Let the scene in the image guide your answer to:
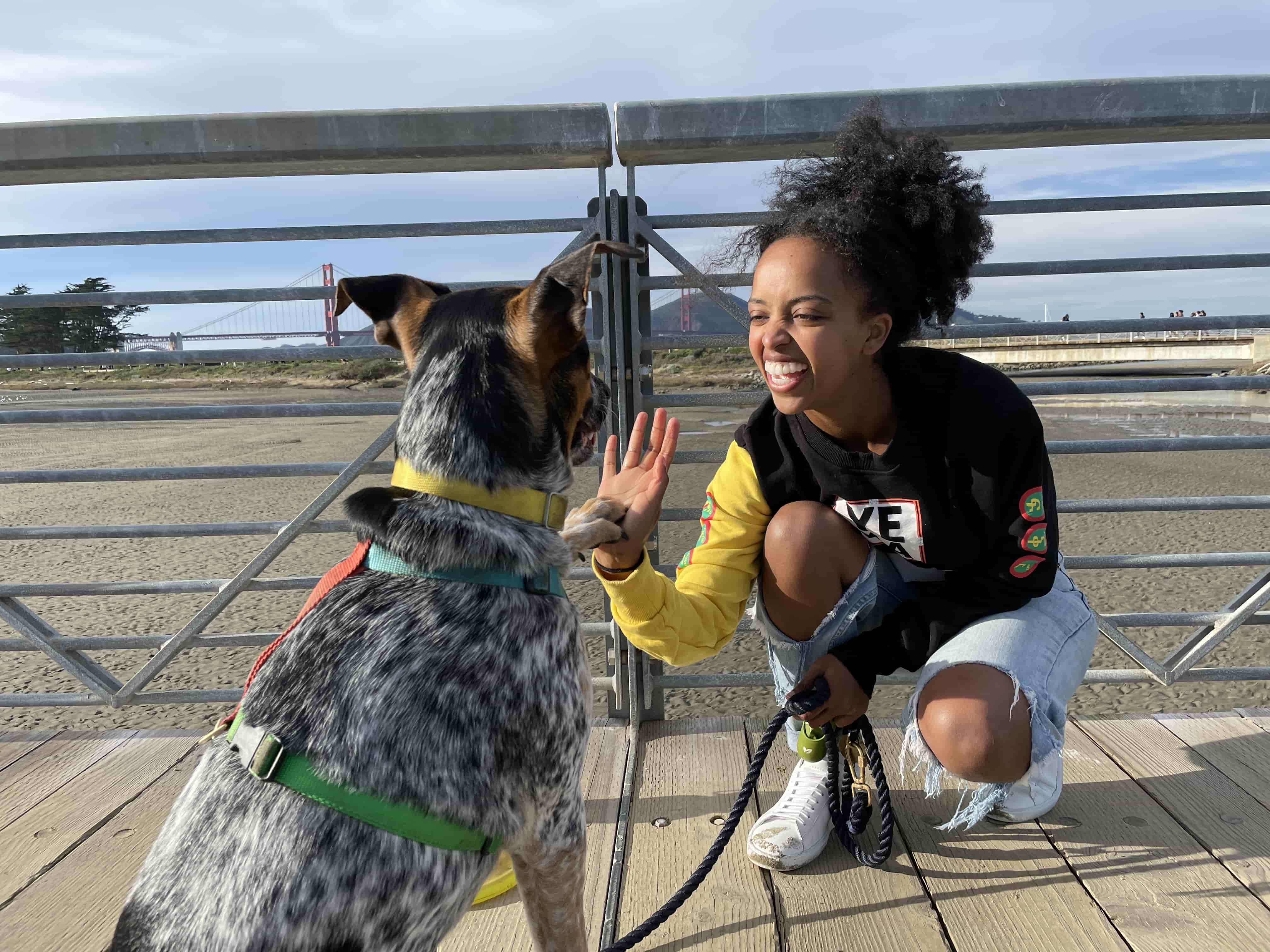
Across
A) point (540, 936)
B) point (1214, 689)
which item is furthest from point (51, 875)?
point (1214, 689)

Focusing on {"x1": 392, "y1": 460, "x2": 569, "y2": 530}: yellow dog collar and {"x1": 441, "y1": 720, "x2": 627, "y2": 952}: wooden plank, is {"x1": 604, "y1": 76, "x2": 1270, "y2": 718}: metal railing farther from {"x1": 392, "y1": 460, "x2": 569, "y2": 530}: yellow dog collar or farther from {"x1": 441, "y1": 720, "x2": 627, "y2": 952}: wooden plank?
{"x1": 392, "y1": 460, "x2": 569, "y2": 530}: yellow dog collar

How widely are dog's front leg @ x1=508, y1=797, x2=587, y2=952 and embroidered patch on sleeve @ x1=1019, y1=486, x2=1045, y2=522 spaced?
1.16m

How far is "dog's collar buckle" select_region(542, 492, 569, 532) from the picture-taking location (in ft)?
5.52

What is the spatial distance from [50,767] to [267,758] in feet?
6.31

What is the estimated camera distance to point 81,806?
7.89ft

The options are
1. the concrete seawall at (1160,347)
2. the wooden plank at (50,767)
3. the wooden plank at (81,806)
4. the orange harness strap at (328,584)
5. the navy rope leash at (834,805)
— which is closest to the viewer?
the orange harness strap at (328,584)

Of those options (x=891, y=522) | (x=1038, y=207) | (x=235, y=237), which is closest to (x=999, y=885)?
(x=891, y=522)

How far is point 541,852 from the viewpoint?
1.57 m

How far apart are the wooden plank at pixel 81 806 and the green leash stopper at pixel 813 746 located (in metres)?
1.91

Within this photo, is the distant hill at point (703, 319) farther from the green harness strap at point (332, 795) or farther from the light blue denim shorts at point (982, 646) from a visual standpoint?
the green harness strap at point (332, 795)

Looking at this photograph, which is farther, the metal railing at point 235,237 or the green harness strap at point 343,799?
the metal railing at point 235,237

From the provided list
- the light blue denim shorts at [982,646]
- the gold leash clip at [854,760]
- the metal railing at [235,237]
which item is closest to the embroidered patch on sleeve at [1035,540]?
the light blue denim shorts at [982,646]

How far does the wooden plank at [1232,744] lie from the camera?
92.4 inches

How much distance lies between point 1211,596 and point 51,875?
16.3 ft
